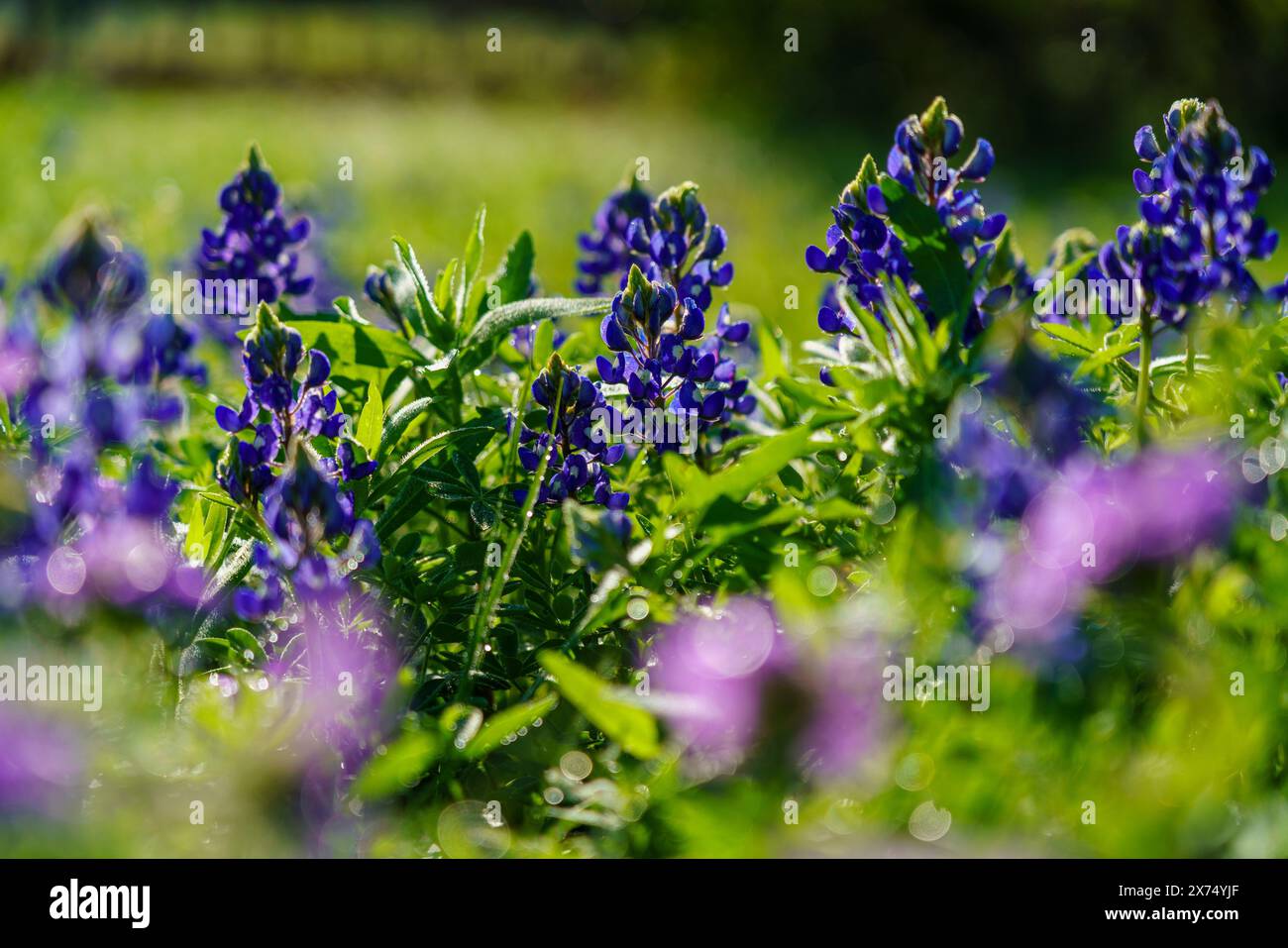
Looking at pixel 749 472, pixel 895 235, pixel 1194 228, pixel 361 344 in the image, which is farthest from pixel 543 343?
pixel 1194 228

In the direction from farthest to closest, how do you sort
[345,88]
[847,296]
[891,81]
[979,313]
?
[345,88]
[891,81]
[979,313]
[847,296]

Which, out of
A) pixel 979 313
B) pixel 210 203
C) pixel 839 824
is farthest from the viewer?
pixel 210 203

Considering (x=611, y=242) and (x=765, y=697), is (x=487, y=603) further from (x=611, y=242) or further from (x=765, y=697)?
(x=611, y=242)

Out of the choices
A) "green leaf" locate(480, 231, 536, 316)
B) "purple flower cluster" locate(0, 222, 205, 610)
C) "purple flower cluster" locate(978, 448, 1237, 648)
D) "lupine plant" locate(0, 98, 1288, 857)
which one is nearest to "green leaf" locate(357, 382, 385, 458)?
"lupine plant" locate(0, 98, 1288, 857)

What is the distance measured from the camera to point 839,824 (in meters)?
1.28

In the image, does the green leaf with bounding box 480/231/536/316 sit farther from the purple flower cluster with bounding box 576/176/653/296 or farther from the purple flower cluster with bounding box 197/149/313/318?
the purple flower cluster with bounding box 197/149/313/318

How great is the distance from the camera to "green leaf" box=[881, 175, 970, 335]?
1834 millimetres

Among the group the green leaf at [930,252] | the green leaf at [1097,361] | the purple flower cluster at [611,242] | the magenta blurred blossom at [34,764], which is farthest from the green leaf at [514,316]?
the magenta blurred blossom at [34,764]

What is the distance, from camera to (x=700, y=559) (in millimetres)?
1730

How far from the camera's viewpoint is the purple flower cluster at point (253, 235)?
2.60 metres

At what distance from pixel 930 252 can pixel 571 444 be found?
1.80 ft
